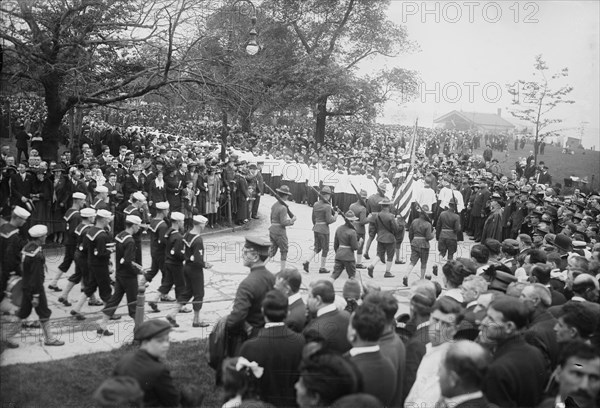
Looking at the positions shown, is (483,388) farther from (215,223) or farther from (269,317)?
(215,223)

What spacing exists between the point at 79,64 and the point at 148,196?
12.5ft

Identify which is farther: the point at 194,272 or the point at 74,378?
the point at 194,272

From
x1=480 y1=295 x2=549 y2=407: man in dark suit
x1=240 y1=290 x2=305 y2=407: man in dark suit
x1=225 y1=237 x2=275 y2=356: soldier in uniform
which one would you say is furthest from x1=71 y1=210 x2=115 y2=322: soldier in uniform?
x1=480 y1=295 x2=549 y2=407: man in dark suit

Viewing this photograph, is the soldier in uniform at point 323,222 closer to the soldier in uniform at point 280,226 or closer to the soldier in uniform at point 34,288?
the soldier in uniform at point 280,226

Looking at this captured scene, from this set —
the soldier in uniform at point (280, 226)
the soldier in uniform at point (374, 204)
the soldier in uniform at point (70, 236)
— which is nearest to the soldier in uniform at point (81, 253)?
the soldier in uniform at point (70, 236)

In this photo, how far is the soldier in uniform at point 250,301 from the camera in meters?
5.68

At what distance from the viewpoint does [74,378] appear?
671 centimetres

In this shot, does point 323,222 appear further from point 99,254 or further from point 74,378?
point 74,378

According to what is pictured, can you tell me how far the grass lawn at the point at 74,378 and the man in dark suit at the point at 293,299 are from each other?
53.9 inches

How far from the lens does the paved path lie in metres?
7.66

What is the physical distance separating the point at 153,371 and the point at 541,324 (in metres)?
3.70

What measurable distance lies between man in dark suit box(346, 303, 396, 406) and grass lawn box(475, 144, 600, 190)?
27.2 meters

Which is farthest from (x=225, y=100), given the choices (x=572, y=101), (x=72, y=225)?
(x=572, y=101)

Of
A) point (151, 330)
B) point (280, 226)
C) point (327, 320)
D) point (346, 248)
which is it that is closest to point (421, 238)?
point (346, 248)
